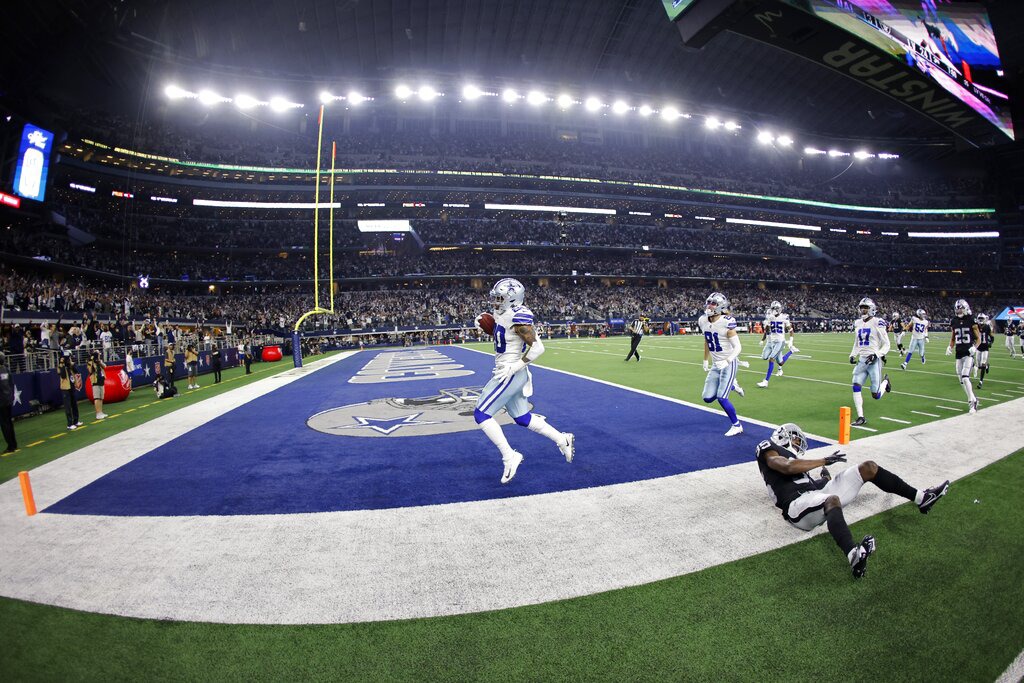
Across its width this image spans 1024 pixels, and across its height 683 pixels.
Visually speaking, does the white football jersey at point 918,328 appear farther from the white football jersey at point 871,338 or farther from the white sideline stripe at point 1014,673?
the white sideline stripe at point 1014,673

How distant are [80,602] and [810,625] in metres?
4.89

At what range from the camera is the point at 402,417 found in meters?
9.56

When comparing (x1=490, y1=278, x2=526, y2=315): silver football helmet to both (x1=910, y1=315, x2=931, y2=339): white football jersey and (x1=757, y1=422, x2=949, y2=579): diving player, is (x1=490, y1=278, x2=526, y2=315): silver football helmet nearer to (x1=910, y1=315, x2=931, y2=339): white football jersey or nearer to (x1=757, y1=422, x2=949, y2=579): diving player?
(x1=757, y1=422, x2=949, y2=579): diving player

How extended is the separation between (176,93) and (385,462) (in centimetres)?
5933

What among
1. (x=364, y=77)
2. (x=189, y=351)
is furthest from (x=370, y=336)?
(x=189, y=351)

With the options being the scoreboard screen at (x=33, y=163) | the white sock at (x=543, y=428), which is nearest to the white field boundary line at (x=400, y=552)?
the white sock at (x=543, y=428)

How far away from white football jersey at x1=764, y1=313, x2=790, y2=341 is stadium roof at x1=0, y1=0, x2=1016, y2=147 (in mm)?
37901


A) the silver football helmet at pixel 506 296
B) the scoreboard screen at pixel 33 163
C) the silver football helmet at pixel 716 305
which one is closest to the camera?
the silver football helmet at pixel 506 296

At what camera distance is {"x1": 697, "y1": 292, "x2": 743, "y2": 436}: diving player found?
8164mm

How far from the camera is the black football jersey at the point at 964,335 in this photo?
10.2m

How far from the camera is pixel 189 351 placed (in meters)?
17.7

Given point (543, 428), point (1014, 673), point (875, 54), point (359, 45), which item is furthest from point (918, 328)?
point (359, 45)

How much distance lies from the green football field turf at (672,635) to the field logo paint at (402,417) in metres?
5.34

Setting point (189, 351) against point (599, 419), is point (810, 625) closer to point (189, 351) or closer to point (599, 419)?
point (599, 419)
